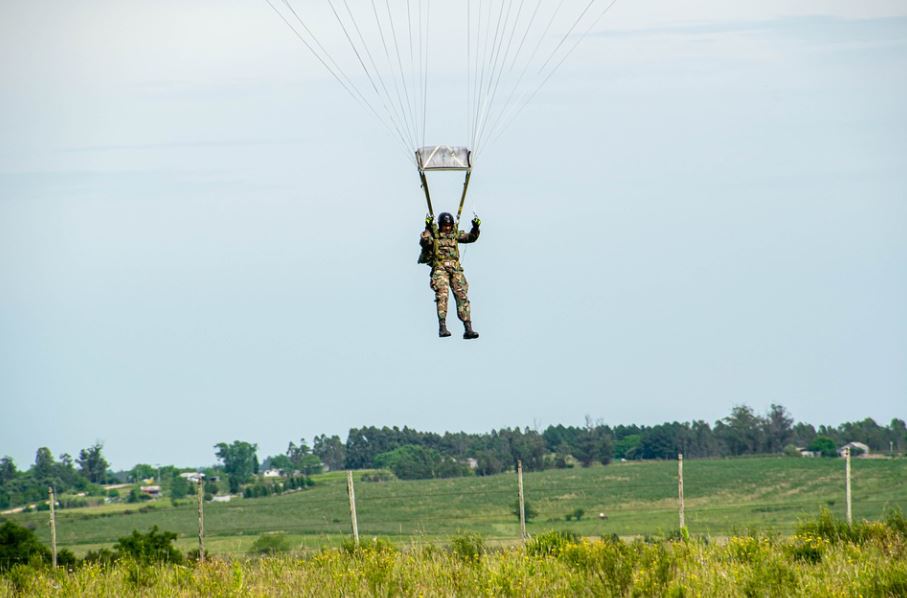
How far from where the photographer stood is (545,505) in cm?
8100

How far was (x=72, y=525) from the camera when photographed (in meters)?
90.4

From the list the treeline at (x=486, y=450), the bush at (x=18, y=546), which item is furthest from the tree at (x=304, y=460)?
the bush at (x=18, y=546)

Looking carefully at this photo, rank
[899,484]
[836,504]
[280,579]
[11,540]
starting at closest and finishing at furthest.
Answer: [280,579] < [11,540] < [836,504] < [899,484]

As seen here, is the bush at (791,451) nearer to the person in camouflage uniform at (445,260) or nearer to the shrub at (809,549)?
the shrub at (809,549)

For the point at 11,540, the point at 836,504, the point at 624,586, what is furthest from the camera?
the point at 836,504

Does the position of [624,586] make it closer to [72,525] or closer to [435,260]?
[435,260]

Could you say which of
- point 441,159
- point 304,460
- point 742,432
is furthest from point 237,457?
point 441,159

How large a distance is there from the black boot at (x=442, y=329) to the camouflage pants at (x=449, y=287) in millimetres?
90

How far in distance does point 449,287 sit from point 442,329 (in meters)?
0.84

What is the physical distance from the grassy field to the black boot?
83.0ft

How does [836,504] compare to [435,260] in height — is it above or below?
below

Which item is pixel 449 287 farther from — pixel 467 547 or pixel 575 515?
pixel 575 515

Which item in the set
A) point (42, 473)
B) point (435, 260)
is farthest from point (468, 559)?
point (42, 473)

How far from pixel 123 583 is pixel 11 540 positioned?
71.9ft
